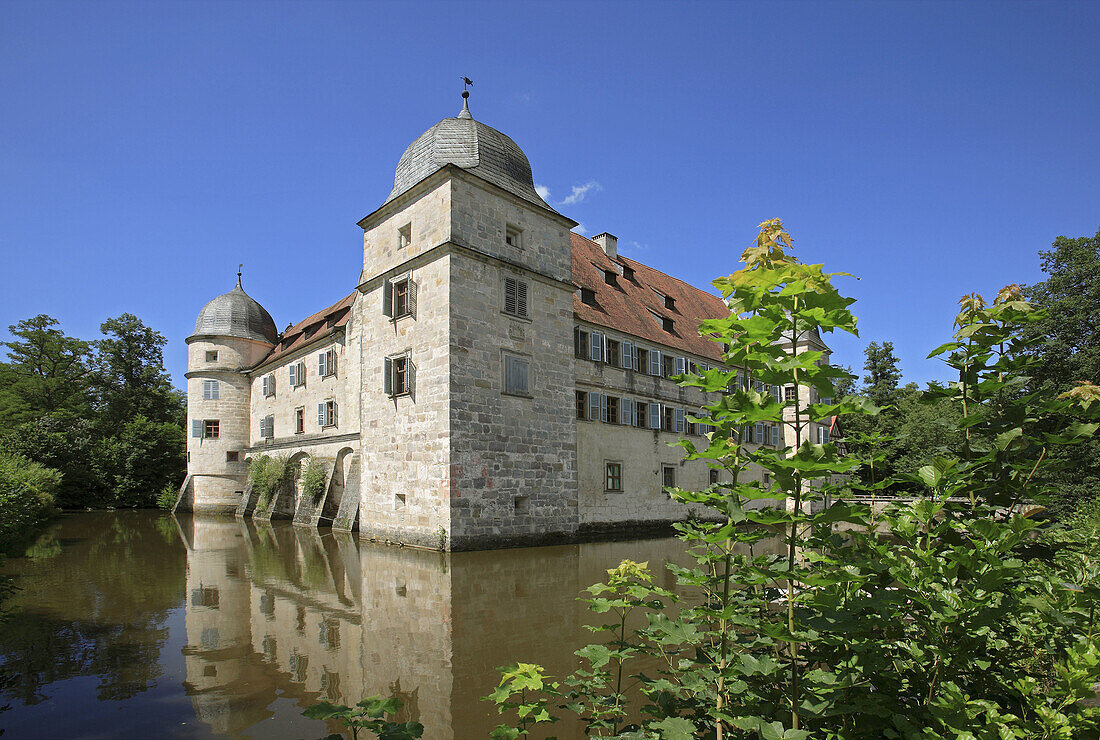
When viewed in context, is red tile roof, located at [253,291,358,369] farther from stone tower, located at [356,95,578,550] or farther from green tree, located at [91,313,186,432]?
green tree, located at [91,313,186,432]

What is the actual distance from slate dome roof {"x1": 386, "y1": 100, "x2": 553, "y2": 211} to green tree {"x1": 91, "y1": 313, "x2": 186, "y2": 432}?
1234 inches

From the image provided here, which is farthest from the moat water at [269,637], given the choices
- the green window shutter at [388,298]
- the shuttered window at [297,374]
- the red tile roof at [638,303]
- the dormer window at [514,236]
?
the shuttered window at [297,374]

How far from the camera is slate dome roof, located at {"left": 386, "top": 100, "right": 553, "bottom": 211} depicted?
17.7 metres

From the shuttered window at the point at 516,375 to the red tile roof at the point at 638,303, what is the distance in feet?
12.5

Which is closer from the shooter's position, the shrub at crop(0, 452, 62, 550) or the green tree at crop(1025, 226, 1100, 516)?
the shrub at crop(0, 452, 62, 550)

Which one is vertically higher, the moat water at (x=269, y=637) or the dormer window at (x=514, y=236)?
the dormer window at (x=514, y=236)

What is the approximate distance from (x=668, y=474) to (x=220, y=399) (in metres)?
24.7

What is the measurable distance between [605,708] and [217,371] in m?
34.8

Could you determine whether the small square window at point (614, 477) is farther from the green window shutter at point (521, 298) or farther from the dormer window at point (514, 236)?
the dormer window at point (514, 236)

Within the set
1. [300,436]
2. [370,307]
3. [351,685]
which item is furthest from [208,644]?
[300,436]

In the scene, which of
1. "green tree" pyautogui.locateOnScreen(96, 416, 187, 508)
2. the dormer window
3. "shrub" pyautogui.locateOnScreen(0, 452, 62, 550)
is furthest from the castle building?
"green tree" pyautogui.locateOnScreen(96, 416, 187, 508)

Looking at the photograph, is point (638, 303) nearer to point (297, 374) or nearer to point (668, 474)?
point (668, 474)

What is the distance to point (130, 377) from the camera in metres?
41.8

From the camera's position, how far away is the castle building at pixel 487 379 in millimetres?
16016
